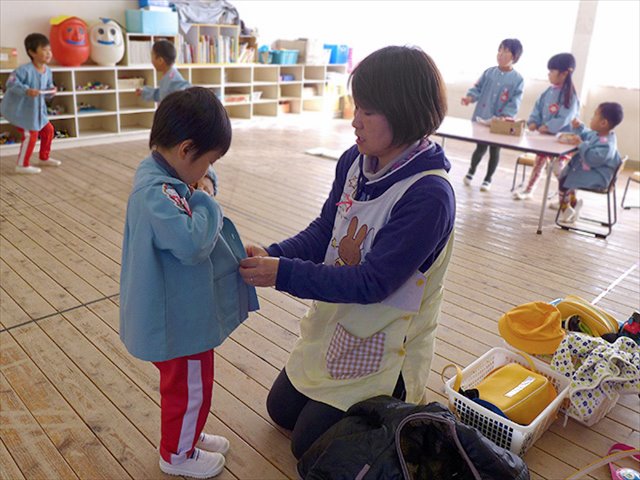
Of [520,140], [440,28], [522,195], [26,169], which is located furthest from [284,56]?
[520,140]

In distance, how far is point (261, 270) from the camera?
143cm

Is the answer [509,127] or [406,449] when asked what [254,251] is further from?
[509,127]

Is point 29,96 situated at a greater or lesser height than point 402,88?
lesser

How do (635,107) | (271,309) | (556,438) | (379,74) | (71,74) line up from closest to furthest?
(379,74) < (556,438) < (271,309) < (71,74) < (635,107)

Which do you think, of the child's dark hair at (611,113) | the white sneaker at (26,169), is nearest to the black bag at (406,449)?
the child's dark hair at (611,113)

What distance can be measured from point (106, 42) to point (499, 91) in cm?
395

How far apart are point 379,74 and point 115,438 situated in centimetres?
138

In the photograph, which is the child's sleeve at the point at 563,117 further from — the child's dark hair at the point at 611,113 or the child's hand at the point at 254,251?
the child's hand at the point at 254,251

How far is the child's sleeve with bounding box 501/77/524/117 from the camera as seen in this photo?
4898 mm

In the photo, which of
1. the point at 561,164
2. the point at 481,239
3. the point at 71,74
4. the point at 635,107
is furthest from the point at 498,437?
the point at 635,107

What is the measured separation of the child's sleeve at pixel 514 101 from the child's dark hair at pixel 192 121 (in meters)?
Answer: 4.18

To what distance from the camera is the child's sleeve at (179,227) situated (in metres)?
1.24

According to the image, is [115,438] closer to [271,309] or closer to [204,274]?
[204,274]

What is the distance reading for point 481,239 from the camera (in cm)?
387
